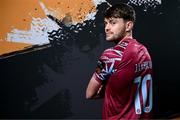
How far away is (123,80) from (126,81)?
0.01 metres

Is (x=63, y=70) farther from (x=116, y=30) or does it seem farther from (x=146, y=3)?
(x=116, y=30)

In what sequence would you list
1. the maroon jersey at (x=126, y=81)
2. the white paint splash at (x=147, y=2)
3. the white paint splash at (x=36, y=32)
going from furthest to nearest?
1. the white paint splash at (x=147, y=2)
2. the white paint splash at (x=36, y=32)
3. the maroon jersey at (x=126, y=81)

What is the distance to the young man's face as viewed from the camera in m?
1.54

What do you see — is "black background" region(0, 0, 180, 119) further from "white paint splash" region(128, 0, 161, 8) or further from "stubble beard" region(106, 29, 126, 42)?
"stubble beard" region(106, 29, 126, 42)

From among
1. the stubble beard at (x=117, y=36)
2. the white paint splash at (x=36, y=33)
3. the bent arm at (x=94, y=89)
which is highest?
the stubble beard at (x=117, y=36)

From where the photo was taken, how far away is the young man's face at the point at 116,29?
1.54 m

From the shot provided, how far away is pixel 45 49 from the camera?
291 centimetres

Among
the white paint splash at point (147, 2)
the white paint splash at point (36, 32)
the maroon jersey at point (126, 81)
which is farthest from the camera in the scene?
the white paint splash at point (147, 2)

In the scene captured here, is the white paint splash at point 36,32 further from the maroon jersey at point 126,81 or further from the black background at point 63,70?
the maroon jersey at point 126,81

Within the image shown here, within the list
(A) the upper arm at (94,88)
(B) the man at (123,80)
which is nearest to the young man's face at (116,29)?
(B) the man at (123,80)

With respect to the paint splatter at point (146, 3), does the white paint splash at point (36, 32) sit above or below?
below

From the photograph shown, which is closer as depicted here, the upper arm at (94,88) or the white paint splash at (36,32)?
the upper arm at (94,88)

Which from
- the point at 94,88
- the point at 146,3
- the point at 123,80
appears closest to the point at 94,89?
the point at 94,88

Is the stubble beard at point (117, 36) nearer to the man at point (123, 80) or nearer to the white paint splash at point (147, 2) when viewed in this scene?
the man at point (123, 80)
